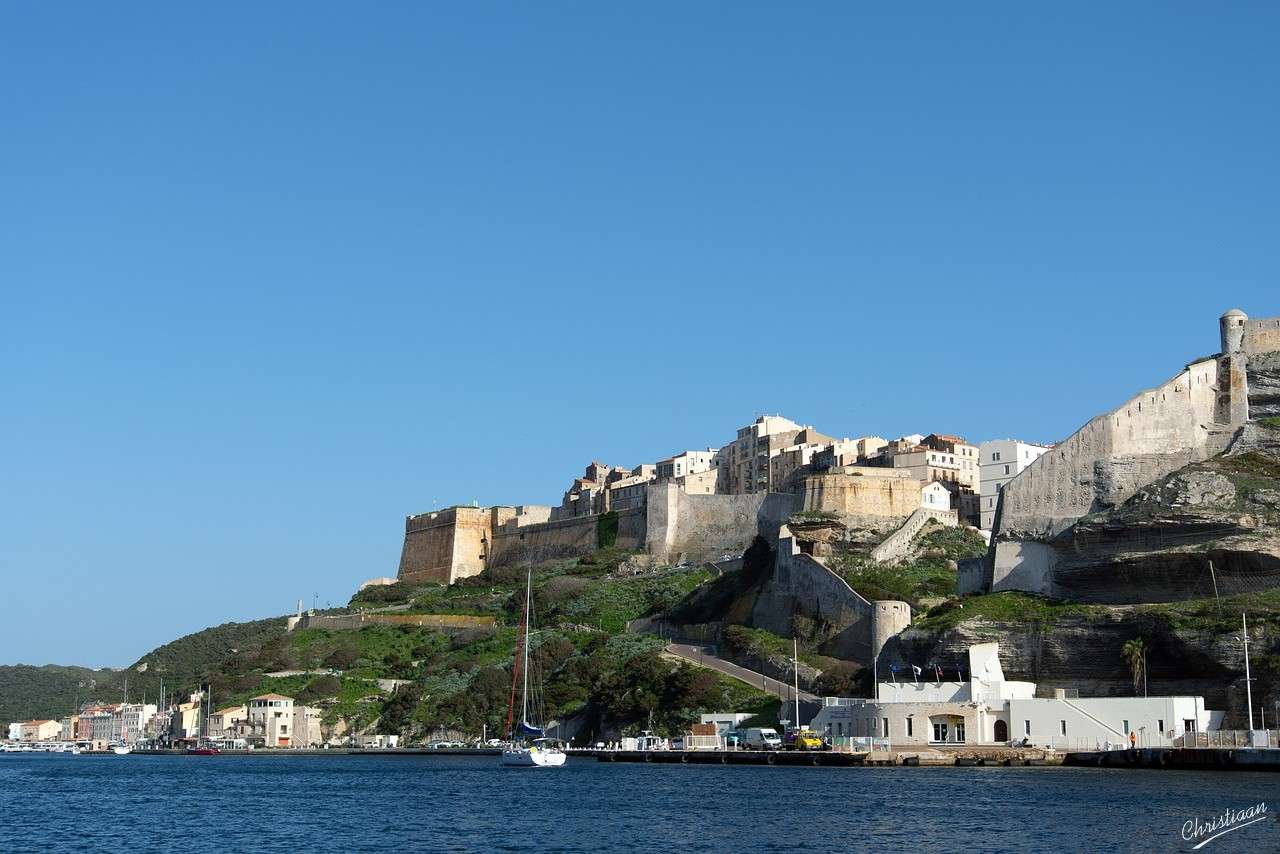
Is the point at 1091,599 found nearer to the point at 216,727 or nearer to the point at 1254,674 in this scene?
the point at 1254,674

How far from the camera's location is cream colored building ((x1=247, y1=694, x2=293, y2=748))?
3802 inches

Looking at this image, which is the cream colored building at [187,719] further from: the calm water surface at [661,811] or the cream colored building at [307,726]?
the calm water surface at [661,811]

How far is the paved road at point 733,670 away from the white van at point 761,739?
294cm

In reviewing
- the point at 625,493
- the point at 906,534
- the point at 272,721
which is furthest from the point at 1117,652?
the point at 625,493

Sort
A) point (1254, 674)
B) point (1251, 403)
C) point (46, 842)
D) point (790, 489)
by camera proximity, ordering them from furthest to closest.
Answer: point (790, 489), point (1251, 403), point (1254, 674), point (46, 842)

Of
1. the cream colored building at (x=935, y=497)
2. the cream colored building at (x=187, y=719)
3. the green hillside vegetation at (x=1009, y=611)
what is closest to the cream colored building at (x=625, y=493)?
the cream colored building at (x=935, y=497)

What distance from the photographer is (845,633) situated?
73.5 meters

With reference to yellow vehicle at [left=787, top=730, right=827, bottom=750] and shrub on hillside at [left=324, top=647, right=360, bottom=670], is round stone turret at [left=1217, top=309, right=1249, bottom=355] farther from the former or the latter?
shrub on hillside at [left=324, top=647, right=360, bottom=670]

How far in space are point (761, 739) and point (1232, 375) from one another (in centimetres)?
2546

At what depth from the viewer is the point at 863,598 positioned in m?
73.3

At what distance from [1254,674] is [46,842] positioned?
126 ft

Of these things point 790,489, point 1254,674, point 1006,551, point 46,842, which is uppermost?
point 790,489

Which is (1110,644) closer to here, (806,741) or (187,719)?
(806,741)

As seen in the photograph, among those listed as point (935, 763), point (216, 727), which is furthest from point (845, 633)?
point (216, 727)
